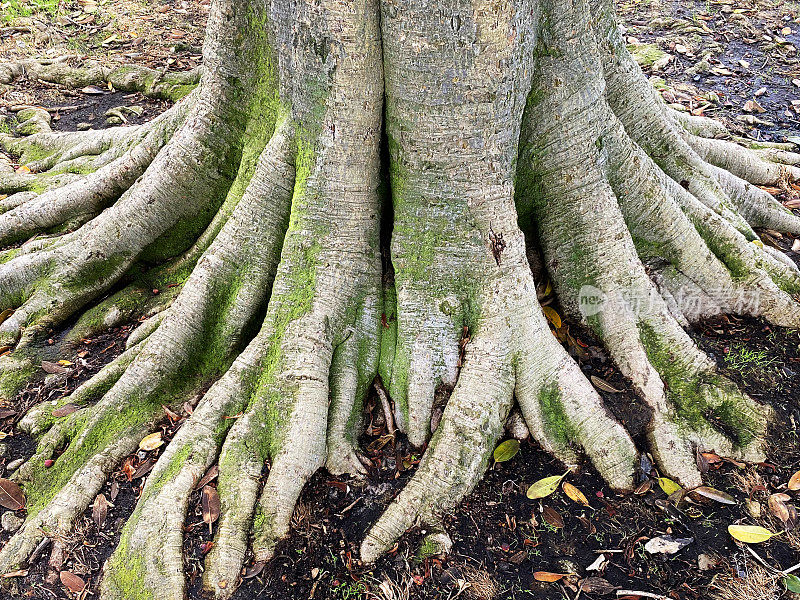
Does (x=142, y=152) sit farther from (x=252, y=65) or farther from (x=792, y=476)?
(x=792, y=476)

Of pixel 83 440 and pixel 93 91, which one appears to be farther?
pixel 93 91

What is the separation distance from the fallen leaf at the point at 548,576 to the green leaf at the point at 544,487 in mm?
387

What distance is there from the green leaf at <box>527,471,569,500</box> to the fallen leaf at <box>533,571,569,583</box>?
387mm

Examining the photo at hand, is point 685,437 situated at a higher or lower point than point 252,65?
lower

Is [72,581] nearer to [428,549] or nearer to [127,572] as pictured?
[127,572]

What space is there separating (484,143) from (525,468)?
1712 mm

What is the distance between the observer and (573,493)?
3096 millimetres

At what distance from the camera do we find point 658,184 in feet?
12.0

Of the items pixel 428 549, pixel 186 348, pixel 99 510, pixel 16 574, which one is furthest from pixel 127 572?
pixel 428 549

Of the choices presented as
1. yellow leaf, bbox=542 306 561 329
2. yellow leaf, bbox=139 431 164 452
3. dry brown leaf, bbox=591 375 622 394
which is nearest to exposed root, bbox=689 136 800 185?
yellow leaf, bbox=542 306 561 329

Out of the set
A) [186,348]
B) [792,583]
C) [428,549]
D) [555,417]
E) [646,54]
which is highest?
[646,54]

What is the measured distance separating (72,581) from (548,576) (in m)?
2.29

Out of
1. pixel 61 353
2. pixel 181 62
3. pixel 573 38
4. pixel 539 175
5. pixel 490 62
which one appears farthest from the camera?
pixel 181 62

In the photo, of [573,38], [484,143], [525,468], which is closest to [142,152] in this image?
[484,143]
